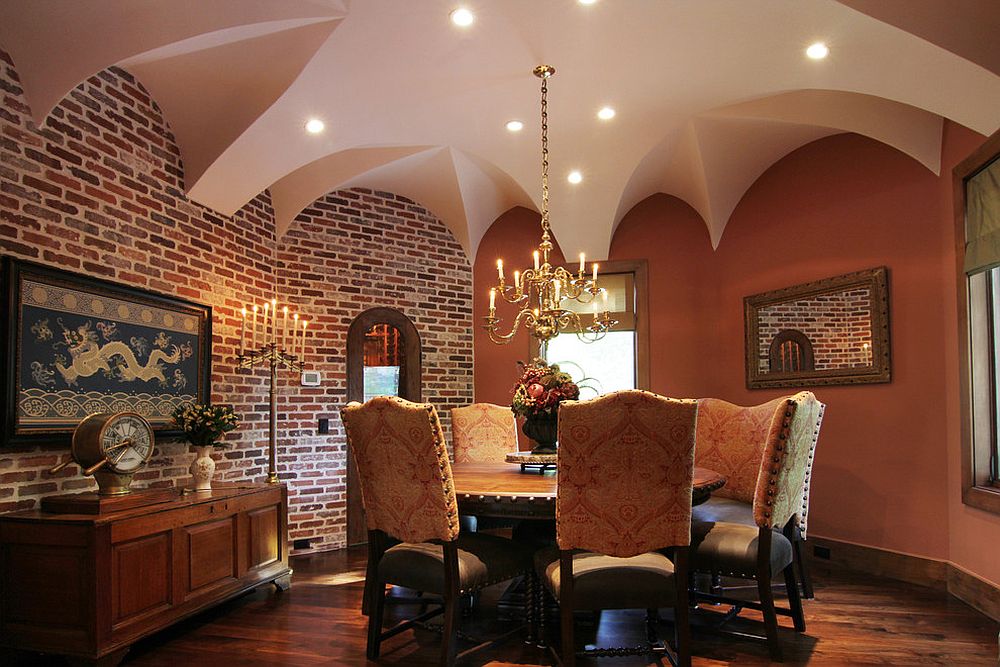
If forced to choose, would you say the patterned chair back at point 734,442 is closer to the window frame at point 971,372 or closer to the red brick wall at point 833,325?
the red brick wall at point 833,325

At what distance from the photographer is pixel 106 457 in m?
2.97

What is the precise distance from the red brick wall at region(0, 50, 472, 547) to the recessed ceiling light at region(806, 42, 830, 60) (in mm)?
3436

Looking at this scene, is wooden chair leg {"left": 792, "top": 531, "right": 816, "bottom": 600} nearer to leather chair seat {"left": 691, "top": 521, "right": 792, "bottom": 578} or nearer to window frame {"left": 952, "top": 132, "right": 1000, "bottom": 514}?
leather chair seat {"left": 691, "top": 521, "right": 792, "bottom": 578}

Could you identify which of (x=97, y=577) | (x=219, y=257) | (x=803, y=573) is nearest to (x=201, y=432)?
(x=97, y=577)

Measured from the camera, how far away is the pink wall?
13.0 ft

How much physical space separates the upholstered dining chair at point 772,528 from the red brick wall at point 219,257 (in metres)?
2.93

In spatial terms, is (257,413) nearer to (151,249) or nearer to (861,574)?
(151,249)

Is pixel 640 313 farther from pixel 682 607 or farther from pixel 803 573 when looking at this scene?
pixel 682 607

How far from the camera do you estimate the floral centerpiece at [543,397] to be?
3410 millimetres

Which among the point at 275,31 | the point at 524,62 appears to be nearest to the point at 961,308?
the point at 524,62

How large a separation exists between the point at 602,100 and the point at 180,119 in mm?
2460

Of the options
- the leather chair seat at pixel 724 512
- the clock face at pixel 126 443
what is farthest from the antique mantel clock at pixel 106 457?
the leather chair seat at pixel 724 512

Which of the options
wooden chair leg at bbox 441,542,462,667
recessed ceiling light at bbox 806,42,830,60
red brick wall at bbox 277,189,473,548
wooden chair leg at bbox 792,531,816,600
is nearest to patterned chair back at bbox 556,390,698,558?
wooden chair leg at bbox 441,542,462,667

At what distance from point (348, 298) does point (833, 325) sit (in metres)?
3.58
